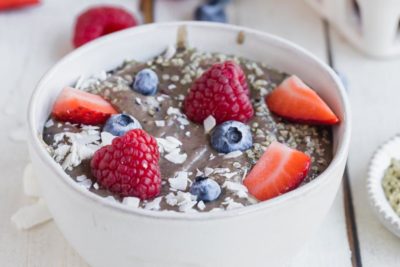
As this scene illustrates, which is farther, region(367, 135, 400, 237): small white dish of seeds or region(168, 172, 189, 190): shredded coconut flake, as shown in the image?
region(367, 135, 400, 237): small white dish of seeds

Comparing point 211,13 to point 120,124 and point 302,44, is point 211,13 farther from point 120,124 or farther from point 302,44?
point 120,124

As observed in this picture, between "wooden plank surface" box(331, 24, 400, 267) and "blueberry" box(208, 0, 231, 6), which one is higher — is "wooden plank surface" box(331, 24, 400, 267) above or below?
below

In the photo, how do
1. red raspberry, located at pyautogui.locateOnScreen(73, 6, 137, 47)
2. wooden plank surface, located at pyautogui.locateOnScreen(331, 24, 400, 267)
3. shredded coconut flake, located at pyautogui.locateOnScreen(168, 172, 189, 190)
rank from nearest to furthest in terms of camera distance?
shredded coconut flake, located at pyautogui.locateOnScreen(168, 172, 189, 190) → wooden plank surface, located at pyautogui.locateOnScreen(331, 24, 400, 267) → red raspberry, located at pyautogui.locateOnScreen(73, 6, 137, 47)

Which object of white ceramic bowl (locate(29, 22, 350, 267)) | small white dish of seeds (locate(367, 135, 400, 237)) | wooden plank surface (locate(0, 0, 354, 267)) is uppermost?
white ceramic bowl (locate(29, 22, 350, 267))

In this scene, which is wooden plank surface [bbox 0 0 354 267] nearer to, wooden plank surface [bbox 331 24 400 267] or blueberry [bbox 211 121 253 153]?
wooden plank surface [bbox 331 24 400 267]

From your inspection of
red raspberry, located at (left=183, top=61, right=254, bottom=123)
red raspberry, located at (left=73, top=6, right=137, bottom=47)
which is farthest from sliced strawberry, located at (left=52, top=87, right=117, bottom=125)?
red raspberry, located at (left=73, top=6, right=137, bottom=47)

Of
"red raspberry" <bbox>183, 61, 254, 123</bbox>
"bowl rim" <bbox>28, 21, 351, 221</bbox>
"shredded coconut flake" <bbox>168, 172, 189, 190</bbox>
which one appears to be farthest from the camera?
"red raspberry" <bbox>183, 61, 254, 123</bbox>

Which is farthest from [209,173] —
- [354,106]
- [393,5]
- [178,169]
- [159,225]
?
[393,5]

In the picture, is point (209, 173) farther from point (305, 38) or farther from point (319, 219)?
point (305, 38)
